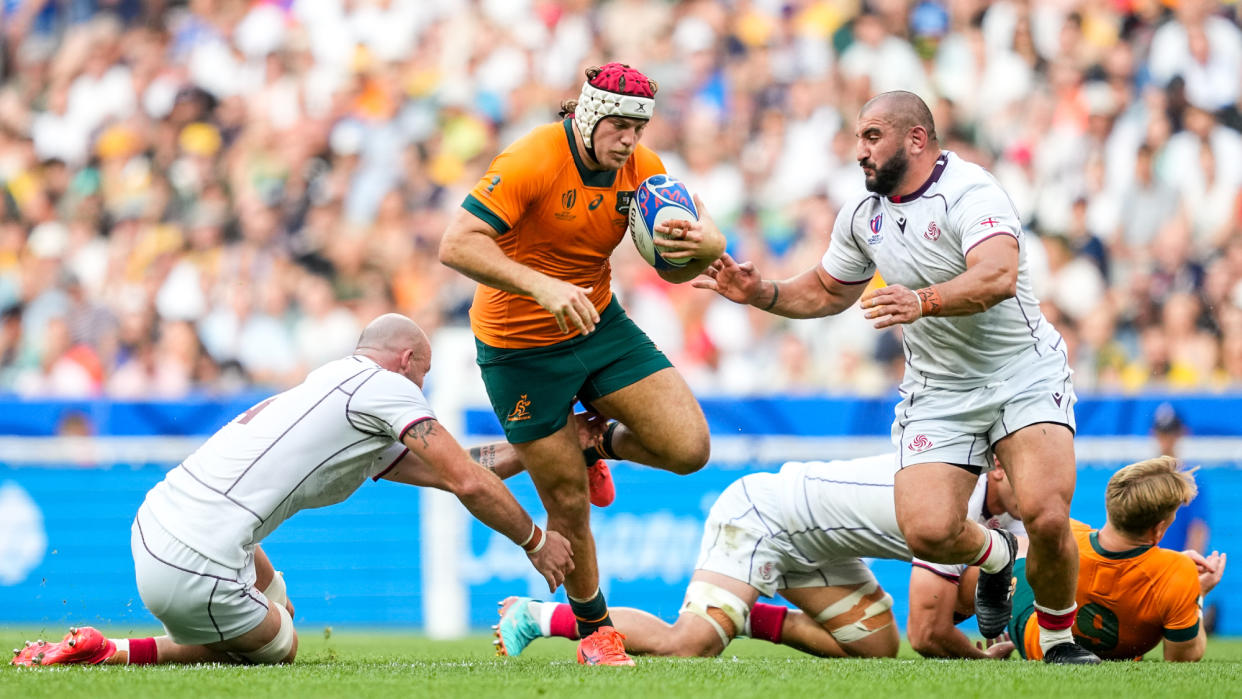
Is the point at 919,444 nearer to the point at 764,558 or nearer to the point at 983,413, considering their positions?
the point at 983,413

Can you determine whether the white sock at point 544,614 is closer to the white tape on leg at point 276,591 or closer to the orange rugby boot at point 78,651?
the white tape on leg at point 276,591

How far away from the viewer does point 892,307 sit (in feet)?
19.8

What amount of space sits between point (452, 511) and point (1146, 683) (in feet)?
19.9

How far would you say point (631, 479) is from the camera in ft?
35.5

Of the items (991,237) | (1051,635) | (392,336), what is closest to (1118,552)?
(1051,635)

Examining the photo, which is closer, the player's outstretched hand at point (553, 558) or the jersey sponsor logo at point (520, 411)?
the player's outstretched hand at point (553, 558)

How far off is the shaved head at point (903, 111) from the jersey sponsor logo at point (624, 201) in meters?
1.17

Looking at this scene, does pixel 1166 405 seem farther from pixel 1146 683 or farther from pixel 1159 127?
pixel 1146 683

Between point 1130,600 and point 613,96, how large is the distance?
11.0 ft

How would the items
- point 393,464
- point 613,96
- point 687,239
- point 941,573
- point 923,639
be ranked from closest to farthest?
point 393,464, point 613,96, point 687,239, point 923,639, point 941,573

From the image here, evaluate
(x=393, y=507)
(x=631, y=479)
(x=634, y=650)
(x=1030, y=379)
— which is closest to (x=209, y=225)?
(x=393, y=507)

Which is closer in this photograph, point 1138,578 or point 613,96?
point 613,96

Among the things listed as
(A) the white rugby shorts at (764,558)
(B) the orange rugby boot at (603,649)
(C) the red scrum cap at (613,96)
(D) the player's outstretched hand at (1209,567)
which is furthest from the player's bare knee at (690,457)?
(D) the player's outstretched hand at (1209,567)

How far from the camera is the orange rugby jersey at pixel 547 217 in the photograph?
648 cm
